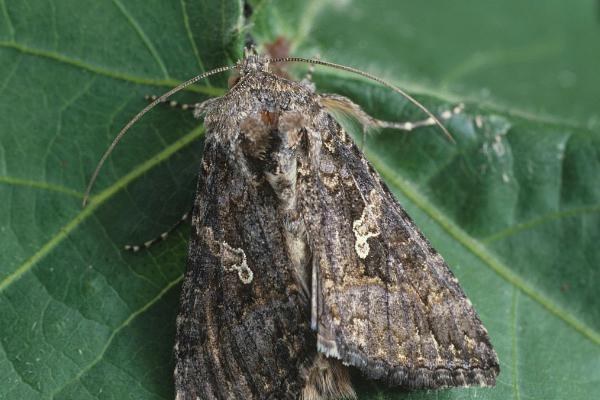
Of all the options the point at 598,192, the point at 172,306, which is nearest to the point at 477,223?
the point at 598,192

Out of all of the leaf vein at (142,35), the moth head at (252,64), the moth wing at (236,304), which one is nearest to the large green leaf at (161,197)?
the leaf vein at (142,35)

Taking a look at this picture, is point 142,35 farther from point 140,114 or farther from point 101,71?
point 140,114

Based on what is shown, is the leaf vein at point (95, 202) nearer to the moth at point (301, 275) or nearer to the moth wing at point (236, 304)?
the moth at point (301, 275)

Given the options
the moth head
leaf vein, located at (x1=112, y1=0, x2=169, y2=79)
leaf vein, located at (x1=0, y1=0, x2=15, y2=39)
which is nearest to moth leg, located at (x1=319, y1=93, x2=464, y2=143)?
the moth head

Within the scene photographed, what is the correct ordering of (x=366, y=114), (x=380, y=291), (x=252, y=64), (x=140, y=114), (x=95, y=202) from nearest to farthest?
(x=380, y=291) < (x=140, y=114) < (x=252, y=64) < (x=95, y=202) < (x=366, y=114)

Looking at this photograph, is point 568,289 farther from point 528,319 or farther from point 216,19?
point 216,19

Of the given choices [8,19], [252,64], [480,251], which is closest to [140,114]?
[252,64]
